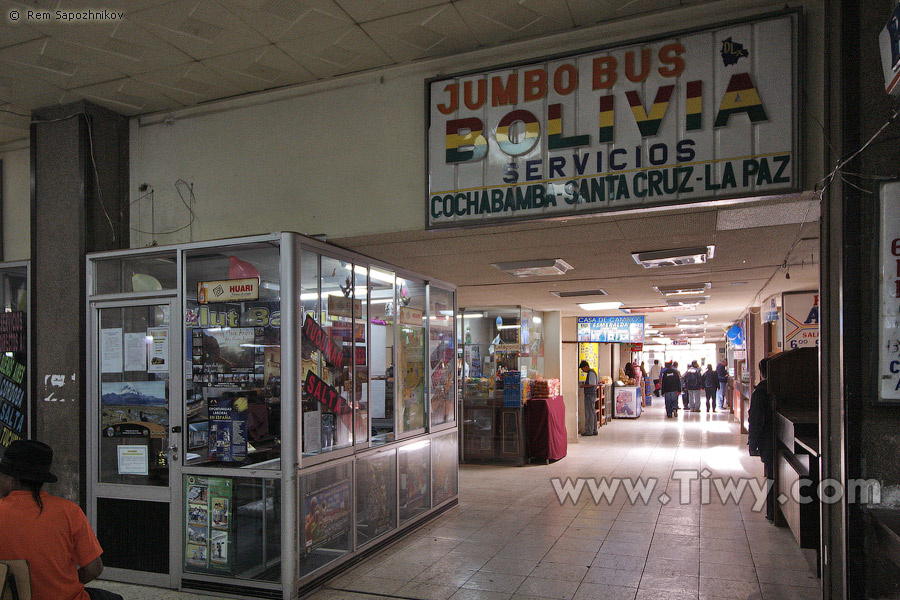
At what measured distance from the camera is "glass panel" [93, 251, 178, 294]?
17.8 feet

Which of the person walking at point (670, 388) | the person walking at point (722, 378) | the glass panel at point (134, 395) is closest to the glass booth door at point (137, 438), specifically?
the glass panel at point (134, 395)

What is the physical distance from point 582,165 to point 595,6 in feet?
3.17

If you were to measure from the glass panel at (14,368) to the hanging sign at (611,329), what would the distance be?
34.2 feet

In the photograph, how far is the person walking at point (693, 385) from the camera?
20594 mm

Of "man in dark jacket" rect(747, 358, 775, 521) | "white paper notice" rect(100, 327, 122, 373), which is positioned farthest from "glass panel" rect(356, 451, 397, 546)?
"man in dark jacket" rect(747, 358, 775, 521)

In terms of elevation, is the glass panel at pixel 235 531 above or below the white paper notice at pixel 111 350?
below

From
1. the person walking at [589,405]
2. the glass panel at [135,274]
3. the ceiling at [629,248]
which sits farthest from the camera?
the person walking at [589,405]

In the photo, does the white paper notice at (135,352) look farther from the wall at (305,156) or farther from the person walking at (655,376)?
the person walking at (655,376)

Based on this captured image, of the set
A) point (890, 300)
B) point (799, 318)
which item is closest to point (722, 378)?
point (799, 318)

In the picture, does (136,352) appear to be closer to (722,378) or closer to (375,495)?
(375,495)

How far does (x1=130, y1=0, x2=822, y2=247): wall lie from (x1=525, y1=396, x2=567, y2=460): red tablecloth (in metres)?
6.19

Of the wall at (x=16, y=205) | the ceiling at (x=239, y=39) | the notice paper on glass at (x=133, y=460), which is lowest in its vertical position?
the notice paper on glass at (x=133, y=460)

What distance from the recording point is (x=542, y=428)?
1034cm

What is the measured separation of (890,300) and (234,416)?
4.28 m
